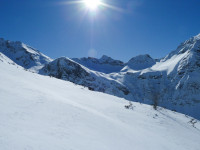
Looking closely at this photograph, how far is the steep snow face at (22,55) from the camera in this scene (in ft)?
555

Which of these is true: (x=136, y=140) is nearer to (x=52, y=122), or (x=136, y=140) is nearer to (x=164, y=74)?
(x=52, y=122)

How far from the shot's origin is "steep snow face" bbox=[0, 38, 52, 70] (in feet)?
555

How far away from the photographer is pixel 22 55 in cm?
18025

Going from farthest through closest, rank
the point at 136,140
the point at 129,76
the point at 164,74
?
the point at 129,76 → the point at 164,74 → the point at 136,140

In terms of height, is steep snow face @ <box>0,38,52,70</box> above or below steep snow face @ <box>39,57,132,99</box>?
above

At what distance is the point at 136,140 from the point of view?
4.62 m

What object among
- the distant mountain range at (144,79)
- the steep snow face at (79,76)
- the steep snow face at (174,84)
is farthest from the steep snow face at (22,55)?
the steep snow face at (174,84)

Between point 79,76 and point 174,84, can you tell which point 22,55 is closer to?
point 79,76

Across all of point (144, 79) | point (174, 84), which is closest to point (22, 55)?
point (144, 79)

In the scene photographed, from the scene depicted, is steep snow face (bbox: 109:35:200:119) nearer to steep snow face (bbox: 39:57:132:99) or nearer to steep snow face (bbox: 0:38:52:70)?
steep snow face (bbox: 39:57:132:99)

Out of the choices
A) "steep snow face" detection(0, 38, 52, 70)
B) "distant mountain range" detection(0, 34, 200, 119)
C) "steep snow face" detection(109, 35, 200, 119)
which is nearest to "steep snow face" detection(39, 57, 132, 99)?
"distant mountain range" detection(0, 34, 200, 119)

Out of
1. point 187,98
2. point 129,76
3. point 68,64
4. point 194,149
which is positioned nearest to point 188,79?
point 187,98

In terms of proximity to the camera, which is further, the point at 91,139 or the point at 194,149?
the point at 194,149

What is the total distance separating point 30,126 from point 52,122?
27.5 inches
